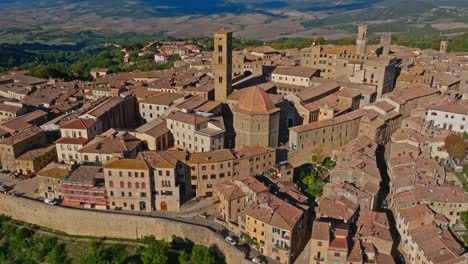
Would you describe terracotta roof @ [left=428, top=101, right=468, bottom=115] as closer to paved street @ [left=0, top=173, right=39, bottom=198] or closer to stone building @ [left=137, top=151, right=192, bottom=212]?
stone building @ [left=137, top=151, right=192, bottom=212]

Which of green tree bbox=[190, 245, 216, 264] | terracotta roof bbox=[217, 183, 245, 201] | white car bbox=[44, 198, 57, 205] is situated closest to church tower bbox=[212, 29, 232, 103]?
terracotta roof bbox=[217, 183, 245, 201]

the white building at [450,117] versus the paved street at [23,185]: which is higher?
the white building at [450,117]

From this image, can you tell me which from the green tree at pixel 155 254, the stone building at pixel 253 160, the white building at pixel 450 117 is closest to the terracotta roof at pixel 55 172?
the green tree at pixel 155 254

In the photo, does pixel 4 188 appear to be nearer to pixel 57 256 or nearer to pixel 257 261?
pixel 57 256

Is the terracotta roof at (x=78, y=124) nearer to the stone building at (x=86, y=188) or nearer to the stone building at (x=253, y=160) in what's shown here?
the stone building at (x=86, y=188)

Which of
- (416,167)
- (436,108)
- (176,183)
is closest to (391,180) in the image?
(416,167)

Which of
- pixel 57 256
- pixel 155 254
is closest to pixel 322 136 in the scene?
pixel 155 254
